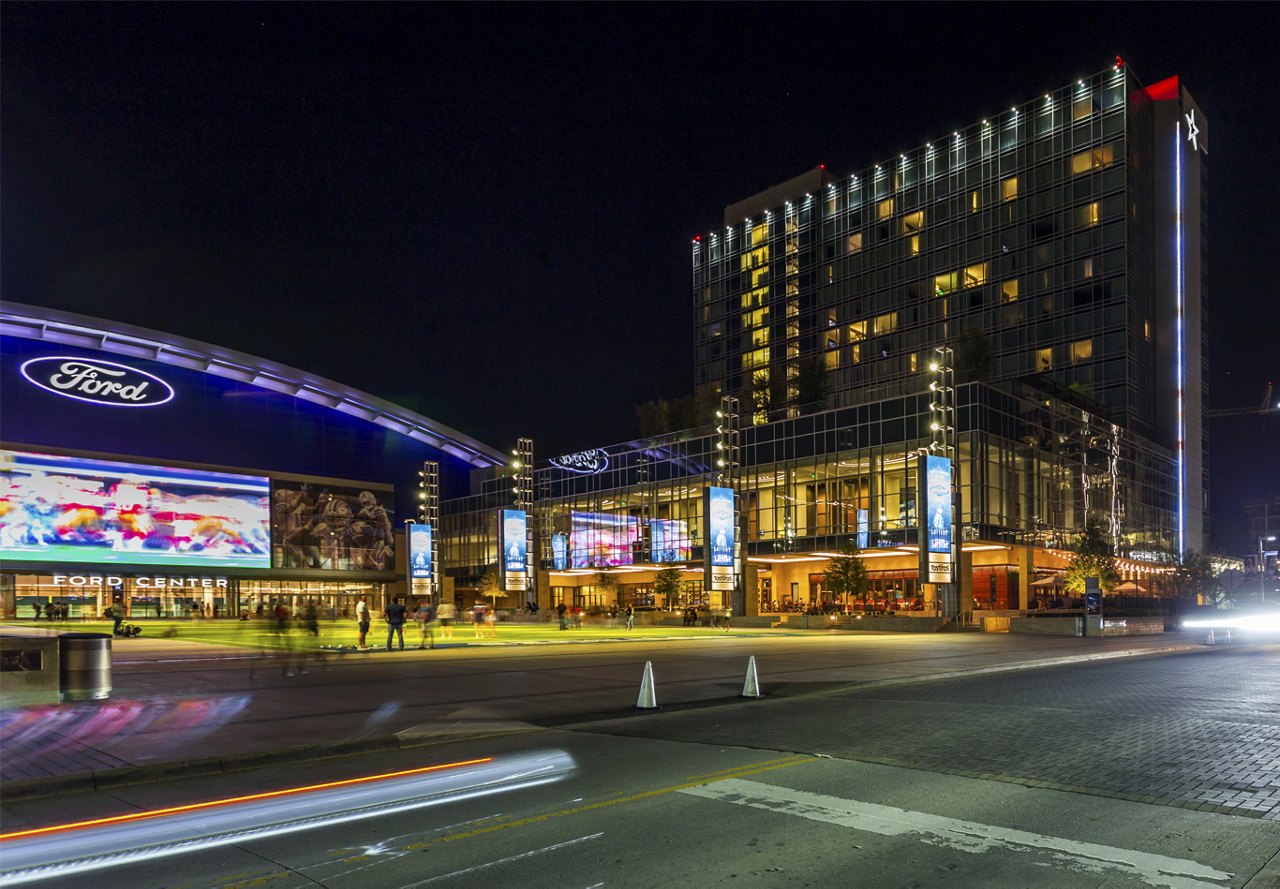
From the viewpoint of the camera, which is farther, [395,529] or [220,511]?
[395,529]

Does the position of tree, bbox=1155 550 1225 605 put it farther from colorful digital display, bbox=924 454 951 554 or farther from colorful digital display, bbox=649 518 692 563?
colorful digital display, bbox=649 518 692 563

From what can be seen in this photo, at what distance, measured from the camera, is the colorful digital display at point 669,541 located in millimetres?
79125

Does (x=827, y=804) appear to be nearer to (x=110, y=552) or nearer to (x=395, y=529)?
(x=110, y=552)

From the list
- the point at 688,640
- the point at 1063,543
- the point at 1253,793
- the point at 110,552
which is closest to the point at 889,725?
the point at 1253,793

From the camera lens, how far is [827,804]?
8.44 meters

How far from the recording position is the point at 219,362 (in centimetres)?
8744

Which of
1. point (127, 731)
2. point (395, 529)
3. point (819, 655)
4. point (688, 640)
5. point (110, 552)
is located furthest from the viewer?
point (395, 529)

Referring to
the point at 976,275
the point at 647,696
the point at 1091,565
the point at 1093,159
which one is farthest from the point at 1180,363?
the point at 647,696

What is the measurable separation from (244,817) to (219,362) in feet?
287

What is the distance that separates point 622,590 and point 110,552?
44.1m

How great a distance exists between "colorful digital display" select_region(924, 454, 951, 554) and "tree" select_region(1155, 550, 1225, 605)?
3638 cm

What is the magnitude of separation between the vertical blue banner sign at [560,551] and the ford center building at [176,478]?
20.1 metres

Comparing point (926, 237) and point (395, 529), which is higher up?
point (926, 237)

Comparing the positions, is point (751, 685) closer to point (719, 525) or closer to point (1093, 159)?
point (719, 525)
